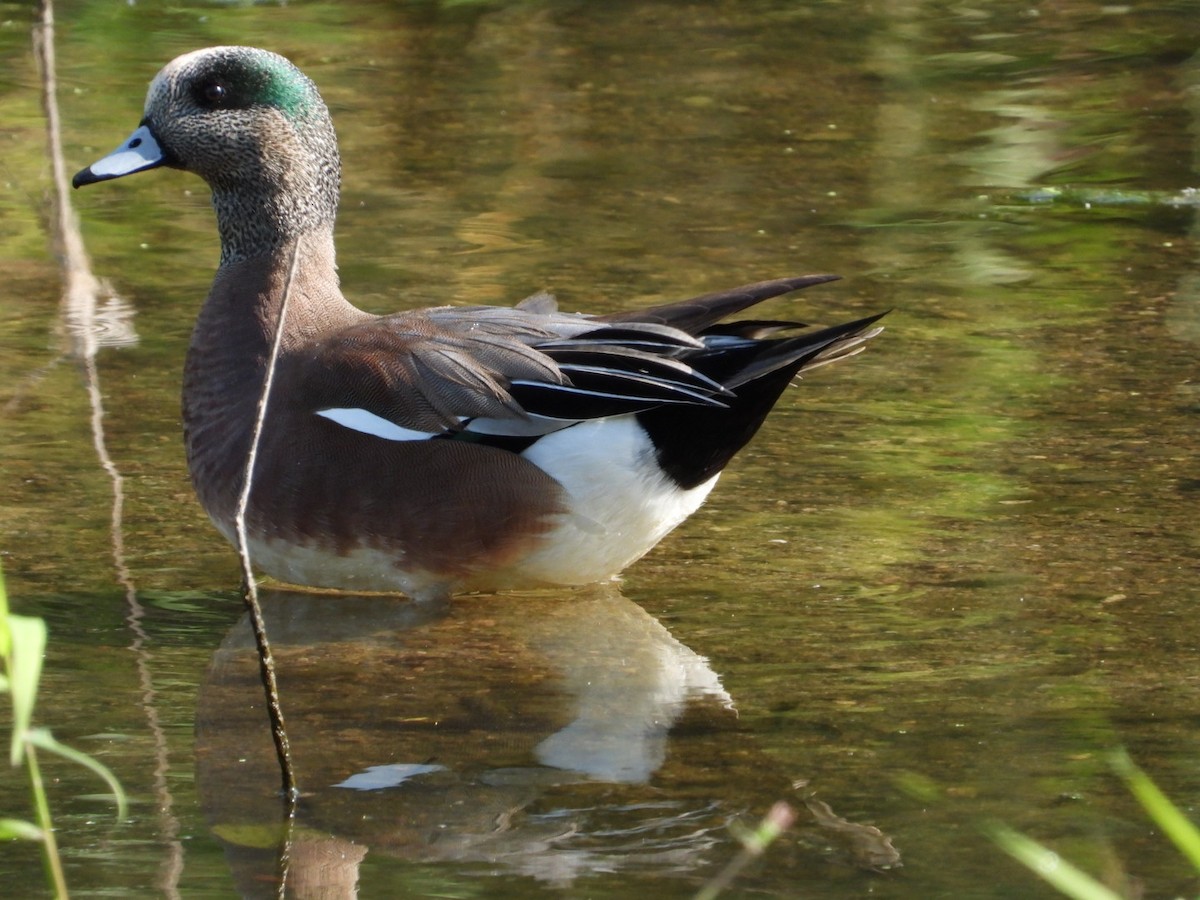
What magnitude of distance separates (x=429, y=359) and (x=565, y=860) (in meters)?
1.38

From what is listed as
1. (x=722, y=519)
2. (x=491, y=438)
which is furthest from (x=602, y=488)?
(x=722, y=519)

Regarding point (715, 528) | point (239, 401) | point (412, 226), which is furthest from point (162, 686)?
point (412, 226)

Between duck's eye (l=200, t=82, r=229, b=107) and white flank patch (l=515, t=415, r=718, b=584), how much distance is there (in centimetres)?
119

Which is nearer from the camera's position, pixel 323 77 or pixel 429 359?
pixel 429 359

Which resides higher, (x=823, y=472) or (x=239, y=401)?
(x=239, y=401)

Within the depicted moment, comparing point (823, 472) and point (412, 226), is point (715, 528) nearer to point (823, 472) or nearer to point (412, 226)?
point (823, 472)

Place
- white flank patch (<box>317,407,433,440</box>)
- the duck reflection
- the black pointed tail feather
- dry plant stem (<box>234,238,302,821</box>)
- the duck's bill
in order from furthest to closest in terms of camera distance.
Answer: the duck's bill → white flank patch (<box>317,407,433,440</box>) → the black pointed tail feather → the duck reflection → dry plant stem (<box>234,238,302,821</box>)

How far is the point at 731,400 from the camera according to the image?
12.8 ft

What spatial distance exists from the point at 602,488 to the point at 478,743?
777mm

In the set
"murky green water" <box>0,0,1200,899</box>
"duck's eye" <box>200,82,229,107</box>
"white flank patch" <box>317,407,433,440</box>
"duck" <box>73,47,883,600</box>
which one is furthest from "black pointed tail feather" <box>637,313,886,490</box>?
"duck's eye" <box>200,82,229,107</box>

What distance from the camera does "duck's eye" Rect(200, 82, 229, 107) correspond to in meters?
4.46

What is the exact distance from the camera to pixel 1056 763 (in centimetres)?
320

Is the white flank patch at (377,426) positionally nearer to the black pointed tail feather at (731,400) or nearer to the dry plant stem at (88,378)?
the black pointed tail feather at (731,400)

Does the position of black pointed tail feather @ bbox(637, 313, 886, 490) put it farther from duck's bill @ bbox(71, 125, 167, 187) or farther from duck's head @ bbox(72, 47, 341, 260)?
duck's bill @ bbox(71, 125, 167, 187)
